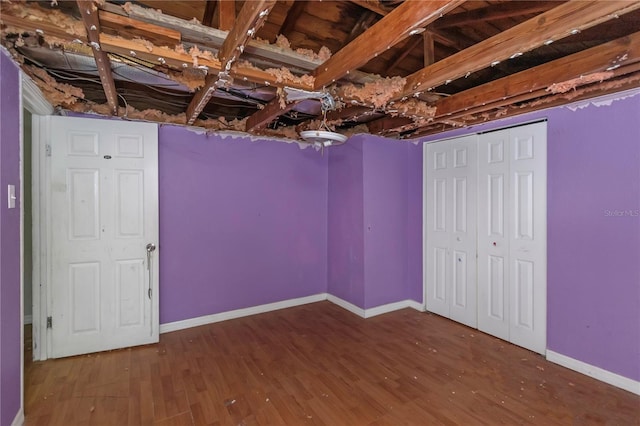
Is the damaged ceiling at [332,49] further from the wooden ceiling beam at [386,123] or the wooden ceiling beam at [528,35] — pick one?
the wooden ceiling beam at [386,123]

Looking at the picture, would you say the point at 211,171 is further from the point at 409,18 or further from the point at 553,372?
the point at 553,372

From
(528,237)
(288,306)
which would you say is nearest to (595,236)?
(528,237)

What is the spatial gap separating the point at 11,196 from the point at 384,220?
340cm

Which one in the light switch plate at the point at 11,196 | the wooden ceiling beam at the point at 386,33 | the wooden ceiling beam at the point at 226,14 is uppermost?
the wooden ceiling beam at the point at 226,14

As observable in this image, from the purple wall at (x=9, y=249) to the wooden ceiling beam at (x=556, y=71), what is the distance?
3.13 m

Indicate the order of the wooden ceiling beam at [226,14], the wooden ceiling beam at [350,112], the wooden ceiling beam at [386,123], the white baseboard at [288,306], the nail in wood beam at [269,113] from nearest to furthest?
the wooden ceiling beam at [226,14]
the nail in wood beam at [269,113]
the wooden ceiling beam at [350,112]
the wooden ceiling beam at [386,123]
the white baseboard at [288,306]

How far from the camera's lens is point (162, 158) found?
10.7 feet

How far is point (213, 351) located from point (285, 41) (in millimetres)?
2714

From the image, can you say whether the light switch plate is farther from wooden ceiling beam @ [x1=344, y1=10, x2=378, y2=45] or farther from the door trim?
wooden ceiling beam @ [x1=344, y1=10, x2=378, y2=45]

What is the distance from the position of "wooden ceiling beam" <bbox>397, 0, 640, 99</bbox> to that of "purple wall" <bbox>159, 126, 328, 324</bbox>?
7.58 ft

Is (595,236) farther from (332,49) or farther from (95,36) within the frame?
(95,36)

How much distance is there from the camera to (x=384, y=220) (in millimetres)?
3877

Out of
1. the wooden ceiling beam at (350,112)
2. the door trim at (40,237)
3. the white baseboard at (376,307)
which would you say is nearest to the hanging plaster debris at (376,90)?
the wooden ceiling beam at (350,112)

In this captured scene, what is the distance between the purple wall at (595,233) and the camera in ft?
7.60
